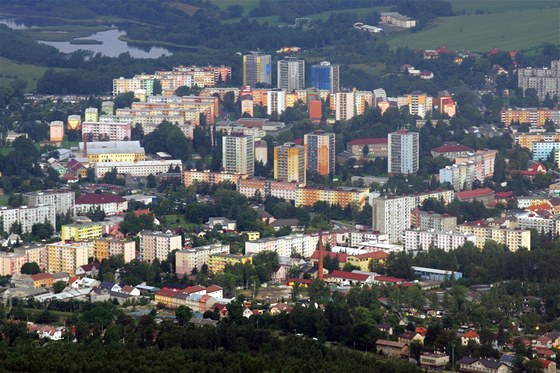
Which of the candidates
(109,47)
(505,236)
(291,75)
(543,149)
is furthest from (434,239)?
(109,47)

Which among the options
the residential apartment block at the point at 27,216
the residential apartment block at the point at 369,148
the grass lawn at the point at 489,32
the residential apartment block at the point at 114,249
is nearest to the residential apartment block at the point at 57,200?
the residential apartment block at the point at 27,216

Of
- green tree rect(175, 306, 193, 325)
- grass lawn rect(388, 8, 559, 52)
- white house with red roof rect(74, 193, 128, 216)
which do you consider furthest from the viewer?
grass lawn rect(388, 8, 559, 52)

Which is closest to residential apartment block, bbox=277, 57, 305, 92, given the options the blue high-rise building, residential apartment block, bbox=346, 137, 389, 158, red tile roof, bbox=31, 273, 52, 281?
the blue high-rise building

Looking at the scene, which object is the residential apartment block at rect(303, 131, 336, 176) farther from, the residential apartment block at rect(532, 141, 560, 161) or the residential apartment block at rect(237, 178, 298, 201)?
the residential apartment block at rect(532, 141, 560, 161)

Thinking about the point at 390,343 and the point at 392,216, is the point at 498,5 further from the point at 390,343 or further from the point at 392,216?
the point at 390,343

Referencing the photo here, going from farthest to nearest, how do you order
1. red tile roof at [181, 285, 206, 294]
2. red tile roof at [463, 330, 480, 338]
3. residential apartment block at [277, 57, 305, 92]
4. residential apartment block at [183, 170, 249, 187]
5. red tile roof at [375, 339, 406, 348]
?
residential apartment block at [277, 57, 305, 92] < residential apartment block at [183, 170, 249, 187] < red tile roof at [181, 285, 206, 294] < red tile roof at [463, 330, 480, 338] < red tile roof at [375, 339, 406, 348]
